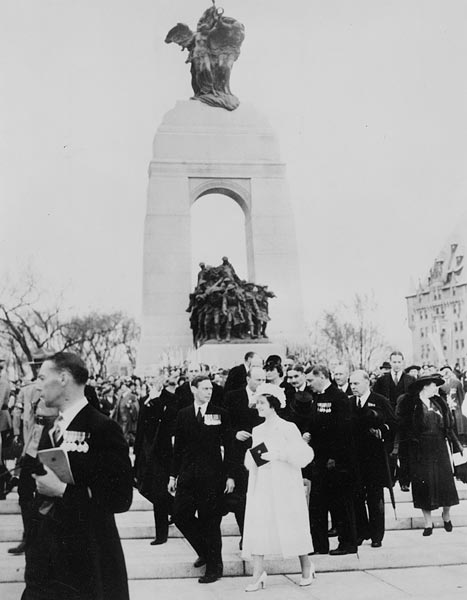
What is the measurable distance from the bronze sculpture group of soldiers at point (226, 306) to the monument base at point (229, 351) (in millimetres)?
282

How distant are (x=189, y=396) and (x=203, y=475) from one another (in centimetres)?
184

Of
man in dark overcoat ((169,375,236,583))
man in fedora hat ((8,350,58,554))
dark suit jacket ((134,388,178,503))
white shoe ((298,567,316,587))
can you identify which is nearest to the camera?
man in fedora hat ((8,350,58,554))

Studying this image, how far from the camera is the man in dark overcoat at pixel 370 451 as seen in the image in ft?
25.0

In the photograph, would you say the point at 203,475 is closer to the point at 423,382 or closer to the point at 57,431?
the point at 423,382

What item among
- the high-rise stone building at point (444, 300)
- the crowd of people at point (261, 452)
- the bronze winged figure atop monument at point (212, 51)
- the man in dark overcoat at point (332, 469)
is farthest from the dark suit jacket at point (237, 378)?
the high-rise stone building at point (444, 300)

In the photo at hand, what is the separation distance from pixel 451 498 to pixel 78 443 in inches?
226

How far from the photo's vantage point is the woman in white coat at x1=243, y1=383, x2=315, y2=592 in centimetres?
606

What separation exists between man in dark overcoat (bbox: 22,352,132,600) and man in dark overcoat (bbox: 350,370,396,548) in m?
4.51

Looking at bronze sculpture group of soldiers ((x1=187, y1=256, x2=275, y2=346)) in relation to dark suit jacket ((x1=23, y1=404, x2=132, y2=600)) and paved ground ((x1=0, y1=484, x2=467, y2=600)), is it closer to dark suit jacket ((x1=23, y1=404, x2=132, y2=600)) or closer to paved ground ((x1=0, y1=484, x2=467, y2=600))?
paved ground ((x1=0, y1=484, x2=467, y2=600))

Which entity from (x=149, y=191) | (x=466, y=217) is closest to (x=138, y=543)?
(x=149, y=191)

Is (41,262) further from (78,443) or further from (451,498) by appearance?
(78,443)

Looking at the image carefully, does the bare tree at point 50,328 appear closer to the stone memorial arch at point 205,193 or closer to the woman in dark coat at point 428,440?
the stone memorial arch at point 205,193

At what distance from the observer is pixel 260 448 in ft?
20.5

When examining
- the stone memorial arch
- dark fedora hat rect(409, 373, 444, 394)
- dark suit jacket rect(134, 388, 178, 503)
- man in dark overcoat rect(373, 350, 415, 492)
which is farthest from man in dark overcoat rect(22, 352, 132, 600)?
the stone memorial arch
